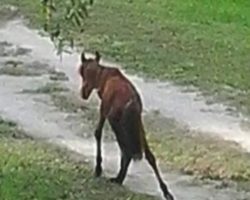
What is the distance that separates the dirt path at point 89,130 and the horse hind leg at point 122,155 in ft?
0.45

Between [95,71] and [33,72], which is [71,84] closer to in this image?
[33,72]

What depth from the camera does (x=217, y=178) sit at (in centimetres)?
1038

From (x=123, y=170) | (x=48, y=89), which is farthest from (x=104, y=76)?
(x=48, y=89)

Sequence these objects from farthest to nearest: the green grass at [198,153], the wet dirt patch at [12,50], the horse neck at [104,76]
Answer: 1. the wet dirt patch at [12,50]
2. the green grass at [198,153]
3. the horse neck at [104,76]

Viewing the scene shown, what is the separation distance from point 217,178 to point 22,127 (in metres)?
3.02

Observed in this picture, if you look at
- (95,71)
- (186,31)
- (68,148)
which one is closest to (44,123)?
(68,148)

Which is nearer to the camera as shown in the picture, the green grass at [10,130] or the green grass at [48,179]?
the green grass at [48,179]

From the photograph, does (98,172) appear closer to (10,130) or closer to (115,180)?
(115,180)

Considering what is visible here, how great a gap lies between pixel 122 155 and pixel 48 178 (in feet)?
2.27

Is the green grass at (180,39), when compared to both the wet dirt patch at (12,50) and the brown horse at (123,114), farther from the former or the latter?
the brown horse at (123,114)

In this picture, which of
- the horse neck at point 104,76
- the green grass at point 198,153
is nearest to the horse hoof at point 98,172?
the horse neck at point 104,76

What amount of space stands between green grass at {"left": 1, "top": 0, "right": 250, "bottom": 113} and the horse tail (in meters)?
4.62

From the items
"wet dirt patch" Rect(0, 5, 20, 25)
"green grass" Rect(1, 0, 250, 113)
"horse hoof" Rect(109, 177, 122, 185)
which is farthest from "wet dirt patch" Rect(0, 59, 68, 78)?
"horse hoof" Rect(109, 177, 122, 185)

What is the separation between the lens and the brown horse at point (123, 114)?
368 inches
